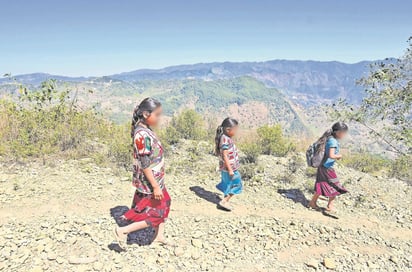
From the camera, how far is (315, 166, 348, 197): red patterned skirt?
5906 millimetres

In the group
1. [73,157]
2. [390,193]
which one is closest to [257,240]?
[390,193]

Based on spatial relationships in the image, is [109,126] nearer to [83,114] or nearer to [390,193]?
[83,114]

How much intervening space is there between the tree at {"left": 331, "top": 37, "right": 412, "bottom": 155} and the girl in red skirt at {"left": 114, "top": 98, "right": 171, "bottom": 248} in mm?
8070

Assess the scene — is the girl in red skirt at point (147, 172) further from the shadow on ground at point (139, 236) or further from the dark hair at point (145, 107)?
the shadow on ground at point (139, 236)

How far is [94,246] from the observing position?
13.7 feet

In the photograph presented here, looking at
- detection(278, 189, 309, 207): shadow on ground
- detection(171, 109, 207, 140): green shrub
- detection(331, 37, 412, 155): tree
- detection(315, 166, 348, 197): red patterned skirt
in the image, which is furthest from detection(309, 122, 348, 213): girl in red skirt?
detection(171, 109, 207, 140): green shrub

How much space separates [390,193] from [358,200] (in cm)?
137

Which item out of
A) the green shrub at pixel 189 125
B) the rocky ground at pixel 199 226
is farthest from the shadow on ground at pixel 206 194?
the green shrub at pixel 189 125

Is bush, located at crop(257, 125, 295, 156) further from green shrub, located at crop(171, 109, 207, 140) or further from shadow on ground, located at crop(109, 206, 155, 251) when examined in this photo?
A: shadow on ground, located at crop(109, 206, 155, 251)

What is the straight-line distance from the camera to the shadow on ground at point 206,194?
626cm

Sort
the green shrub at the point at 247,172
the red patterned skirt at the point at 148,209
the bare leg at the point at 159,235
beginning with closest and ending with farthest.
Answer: the red patterned skirt at the point at 148,209 < the bare leg at the point at 159,235 < the green shrub at the point at 247,172

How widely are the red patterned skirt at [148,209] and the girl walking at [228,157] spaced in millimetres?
1733

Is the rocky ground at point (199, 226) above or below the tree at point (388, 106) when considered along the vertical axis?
below

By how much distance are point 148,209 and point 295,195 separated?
4.23m
